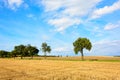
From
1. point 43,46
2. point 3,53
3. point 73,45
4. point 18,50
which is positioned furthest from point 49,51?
point 3,53

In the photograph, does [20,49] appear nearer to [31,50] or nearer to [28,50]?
[28,50]

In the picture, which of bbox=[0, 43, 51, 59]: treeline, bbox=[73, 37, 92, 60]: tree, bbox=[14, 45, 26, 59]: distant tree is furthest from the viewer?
bbox=[14, 45, 26, 59]: distant tree

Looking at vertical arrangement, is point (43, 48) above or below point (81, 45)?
above

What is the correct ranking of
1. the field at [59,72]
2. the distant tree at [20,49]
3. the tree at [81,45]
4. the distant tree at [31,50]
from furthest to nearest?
the distant tree at [20,49], the distant tree at [31,50], the tree at [81,45], the field at [59,72]

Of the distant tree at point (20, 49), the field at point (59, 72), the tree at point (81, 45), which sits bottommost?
the field at point (59, 72)

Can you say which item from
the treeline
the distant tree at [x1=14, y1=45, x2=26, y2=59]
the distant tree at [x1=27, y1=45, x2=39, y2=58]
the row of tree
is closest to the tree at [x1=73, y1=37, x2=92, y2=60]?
the row of tree

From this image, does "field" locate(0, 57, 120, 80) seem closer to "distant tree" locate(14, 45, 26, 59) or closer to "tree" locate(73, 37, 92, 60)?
"tree" locate(73, 37, 92, 60)

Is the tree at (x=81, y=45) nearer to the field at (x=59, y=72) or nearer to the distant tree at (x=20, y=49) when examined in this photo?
the field at (x=59, y=72)

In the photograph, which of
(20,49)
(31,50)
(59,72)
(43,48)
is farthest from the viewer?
(20,49)

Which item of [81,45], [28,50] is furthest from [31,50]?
[81,45]

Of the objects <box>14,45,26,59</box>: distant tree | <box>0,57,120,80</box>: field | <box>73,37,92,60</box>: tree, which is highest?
<box>14,45,26,59</box>: distant tree

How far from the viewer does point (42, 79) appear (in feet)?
62.7

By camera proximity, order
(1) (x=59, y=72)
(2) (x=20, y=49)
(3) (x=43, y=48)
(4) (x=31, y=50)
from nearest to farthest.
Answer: (1) (x=59, y=72)
(3) (x=43, y=48)
(4) (x=31, y=50)
(2) (x=20, y=49)

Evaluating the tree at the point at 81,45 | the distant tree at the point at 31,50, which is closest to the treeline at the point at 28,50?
the distant tree at the point at 31,50
